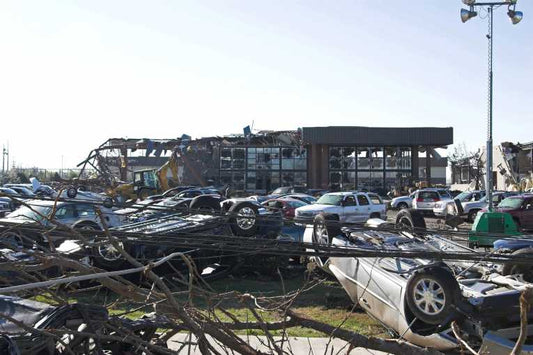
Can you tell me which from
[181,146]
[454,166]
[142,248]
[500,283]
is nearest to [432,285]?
[500,283]

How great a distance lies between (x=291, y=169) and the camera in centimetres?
5484

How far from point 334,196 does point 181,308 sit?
63.2 feet

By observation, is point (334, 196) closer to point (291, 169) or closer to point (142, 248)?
→ point (142, 248)

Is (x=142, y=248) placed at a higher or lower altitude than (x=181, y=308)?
lower

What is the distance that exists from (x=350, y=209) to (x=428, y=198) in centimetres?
1126

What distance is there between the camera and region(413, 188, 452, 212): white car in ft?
103

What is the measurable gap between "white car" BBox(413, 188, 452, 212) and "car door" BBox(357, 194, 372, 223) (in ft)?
30.8

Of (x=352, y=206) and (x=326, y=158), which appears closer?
(x=352, y=206)

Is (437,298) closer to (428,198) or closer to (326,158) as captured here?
(428,198)

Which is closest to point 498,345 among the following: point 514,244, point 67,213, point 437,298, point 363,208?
point 437,298

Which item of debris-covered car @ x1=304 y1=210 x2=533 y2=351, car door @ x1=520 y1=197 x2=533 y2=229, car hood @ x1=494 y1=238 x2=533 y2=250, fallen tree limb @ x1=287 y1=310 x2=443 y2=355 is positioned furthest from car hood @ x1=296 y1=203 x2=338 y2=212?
fallen tree limb @ x1=287 y1=310 x2=443 y2=355

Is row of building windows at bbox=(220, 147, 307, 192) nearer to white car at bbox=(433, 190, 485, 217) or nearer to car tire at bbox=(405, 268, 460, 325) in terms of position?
white car at bbox=(433, 190, 485, 217)

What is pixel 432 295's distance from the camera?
20.6 feet

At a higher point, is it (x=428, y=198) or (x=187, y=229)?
(x=187, y=229)
